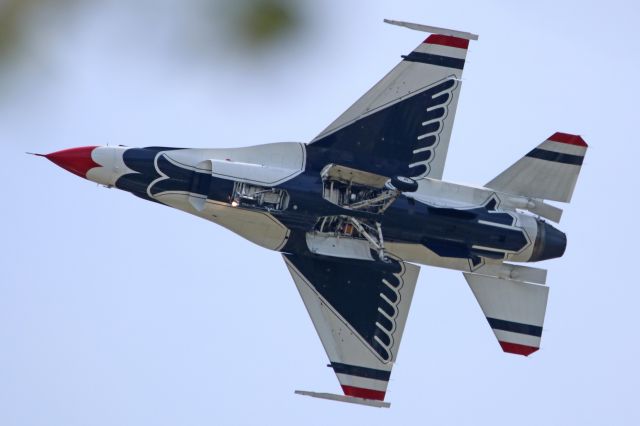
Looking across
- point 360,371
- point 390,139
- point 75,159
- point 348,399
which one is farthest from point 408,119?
point 75,159

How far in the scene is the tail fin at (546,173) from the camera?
3550cm

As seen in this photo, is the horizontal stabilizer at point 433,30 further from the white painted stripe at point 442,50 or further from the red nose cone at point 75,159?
the red nose cone at point 75,159

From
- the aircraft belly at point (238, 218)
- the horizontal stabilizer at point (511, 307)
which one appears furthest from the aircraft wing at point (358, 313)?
the horizontal stabilizer at point (511, 307)

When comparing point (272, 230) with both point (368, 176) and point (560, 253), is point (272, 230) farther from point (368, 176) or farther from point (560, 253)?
point (560, 253)

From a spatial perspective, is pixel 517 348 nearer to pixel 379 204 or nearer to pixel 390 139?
pixel 379 204

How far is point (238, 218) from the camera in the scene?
33.7 metres

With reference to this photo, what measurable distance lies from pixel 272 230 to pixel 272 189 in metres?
1.11

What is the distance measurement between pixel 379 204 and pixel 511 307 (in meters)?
4.59

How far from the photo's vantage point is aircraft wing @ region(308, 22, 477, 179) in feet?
114

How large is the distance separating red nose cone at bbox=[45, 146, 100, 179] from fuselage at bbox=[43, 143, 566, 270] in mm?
22

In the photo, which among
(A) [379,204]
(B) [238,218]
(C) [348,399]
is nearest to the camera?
(B) [238,218]

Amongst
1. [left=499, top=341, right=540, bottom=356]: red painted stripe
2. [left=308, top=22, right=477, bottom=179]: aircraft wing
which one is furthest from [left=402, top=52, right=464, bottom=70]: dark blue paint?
[left=499, top=341, right=540, bottom=356]: red painted stripe

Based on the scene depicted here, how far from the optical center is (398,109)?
116 feet

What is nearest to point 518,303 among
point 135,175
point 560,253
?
point 560,253
